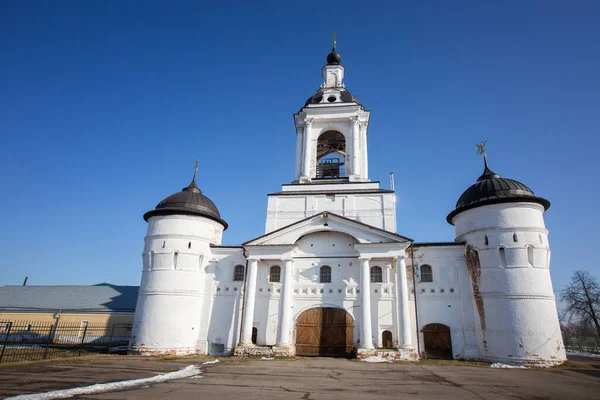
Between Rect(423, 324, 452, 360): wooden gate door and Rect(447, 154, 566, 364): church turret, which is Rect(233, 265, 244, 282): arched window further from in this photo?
Rect(447, 154, 566, 364): church turret

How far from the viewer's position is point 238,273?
21.4 meters

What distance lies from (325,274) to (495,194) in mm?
10502

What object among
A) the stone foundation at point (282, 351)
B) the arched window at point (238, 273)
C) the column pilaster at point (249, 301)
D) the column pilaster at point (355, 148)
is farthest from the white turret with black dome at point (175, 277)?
the column pilaster at point (355, 148)

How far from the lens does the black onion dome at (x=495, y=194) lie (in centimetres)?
1844

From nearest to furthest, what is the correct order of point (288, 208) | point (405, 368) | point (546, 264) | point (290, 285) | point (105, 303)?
point (405, 368) < point (546, 264) < point (290, 285) < point (288, 208) < point (105, 303)

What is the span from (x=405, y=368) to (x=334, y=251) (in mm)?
7862

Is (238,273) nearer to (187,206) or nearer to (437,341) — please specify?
(187,206)

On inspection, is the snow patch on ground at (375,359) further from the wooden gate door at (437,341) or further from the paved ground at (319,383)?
the wooden gate door at (437,341)

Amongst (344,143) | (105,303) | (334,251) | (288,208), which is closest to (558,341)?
(334,251)

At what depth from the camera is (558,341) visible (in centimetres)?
1662

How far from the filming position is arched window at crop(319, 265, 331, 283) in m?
20.4

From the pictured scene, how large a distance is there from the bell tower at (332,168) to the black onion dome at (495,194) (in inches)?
178

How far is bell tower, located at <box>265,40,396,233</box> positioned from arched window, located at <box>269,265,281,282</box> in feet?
9.92

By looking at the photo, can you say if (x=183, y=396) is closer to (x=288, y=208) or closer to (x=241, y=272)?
(x=241, y=272)
